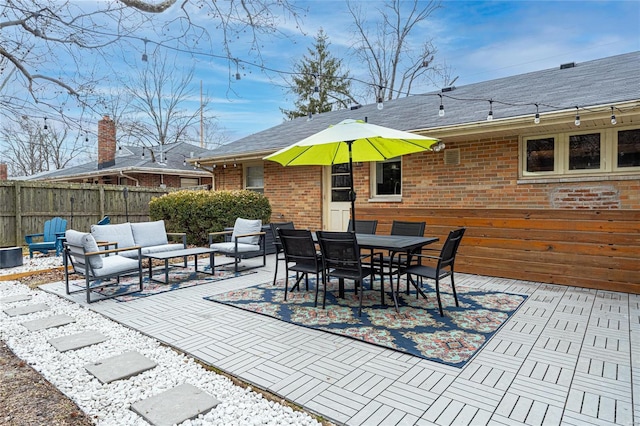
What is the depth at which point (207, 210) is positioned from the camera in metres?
10.0

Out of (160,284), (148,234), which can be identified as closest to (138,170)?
(148,234)

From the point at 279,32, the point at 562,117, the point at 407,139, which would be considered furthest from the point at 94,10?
the point at 562,117

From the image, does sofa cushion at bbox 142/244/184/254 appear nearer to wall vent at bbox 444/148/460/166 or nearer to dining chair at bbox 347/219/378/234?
dining chair at bbox 347/219/378/234

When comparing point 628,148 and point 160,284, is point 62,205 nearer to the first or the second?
point 160,284

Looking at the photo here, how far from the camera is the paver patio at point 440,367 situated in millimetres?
2469

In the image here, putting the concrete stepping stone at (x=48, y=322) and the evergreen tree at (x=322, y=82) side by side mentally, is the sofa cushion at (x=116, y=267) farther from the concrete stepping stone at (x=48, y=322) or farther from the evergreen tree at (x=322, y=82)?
the evergreen tree at (x=322, y=82)

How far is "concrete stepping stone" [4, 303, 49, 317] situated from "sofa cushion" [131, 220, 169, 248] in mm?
2151

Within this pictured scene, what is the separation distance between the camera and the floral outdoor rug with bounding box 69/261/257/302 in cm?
569

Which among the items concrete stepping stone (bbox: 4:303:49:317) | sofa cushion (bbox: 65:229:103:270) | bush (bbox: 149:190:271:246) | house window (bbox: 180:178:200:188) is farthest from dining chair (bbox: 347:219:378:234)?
house window (bbox: 180:178:200:188)

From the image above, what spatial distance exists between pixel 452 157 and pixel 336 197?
311cm

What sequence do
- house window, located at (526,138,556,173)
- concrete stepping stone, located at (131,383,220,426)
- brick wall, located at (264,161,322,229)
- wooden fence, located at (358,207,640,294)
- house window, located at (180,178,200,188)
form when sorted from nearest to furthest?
concrete stepping stone, located at (131,383,220,426) → wooden fence, located at (358,207,640,294) → house window, located at (526,138,556,173) → brick wall, located at (264,161,322,229) → house window, located at (180,178,200,188)

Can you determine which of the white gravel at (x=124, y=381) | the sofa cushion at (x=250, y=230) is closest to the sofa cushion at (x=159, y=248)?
the sofa cushion at (x=250, y=230)

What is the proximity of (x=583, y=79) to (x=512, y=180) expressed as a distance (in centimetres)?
244

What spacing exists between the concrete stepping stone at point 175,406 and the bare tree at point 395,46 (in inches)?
582
